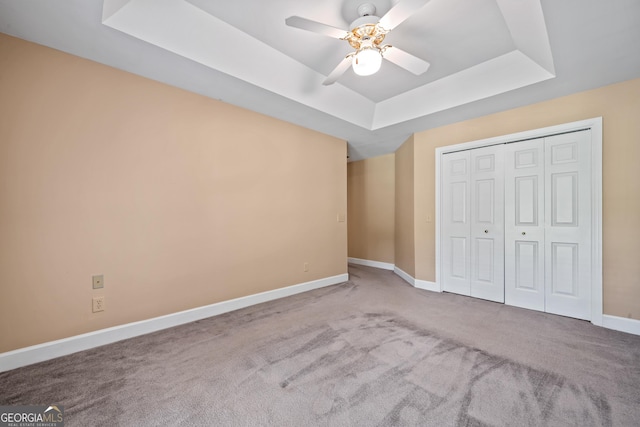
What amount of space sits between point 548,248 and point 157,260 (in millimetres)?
4186

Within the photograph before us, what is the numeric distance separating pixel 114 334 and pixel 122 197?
1181 mm

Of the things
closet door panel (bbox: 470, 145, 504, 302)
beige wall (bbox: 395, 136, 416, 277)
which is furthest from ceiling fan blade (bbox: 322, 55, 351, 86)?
closet door panel (bbox: 470, 145, 504, 302)

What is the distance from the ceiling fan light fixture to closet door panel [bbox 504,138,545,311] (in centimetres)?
231

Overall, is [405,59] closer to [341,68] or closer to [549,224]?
[341,68]

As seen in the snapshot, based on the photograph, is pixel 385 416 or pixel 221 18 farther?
pixel 221 18

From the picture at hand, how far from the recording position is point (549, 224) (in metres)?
2.83

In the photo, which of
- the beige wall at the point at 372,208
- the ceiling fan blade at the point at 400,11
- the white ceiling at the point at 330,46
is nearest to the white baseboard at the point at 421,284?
the beige wall at the point at 372,208

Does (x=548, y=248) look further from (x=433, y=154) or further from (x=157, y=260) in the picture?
(x=157, y=260)

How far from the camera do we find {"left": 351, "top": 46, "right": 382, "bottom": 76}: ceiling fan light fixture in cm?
184

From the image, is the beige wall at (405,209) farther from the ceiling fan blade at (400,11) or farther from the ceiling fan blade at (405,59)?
the ceiling fan blade at (400,11)

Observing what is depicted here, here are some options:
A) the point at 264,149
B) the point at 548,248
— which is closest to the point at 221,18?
the point at 264,149

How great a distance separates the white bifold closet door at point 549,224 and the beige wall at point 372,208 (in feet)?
7.33

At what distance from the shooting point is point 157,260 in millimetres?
2389

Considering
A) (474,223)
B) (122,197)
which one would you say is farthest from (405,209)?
(122,197)
